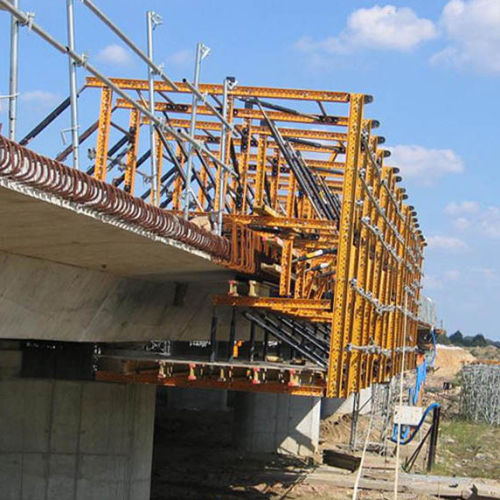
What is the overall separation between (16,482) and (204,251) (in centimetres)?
658

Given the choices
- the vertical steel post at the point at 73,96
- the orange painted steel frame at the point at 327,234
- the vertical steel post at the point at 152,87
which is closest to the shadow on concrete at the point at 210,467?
the orange painted steel frame at the point at 327,234

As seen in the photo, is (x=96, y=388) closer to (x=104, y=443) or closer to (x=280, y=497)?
(x=104, y=443)

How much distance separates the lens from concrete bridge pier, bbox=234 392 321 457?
112ft

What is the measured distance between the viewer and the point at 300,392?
16.4 meters

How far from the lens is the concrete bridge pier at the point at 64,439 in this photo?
59.3 feet

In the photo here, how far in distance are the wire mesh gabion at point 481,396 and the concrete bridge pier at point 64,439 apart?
37.2 m

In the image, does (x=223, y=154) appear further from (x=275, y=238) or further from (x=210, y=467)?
(x=210, y=467)

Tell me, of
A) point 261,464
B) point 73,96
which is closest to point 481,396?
point 261,464

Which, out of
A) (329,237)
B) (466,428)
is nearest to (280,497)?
(329,237)

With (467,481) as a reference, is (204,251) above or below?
above

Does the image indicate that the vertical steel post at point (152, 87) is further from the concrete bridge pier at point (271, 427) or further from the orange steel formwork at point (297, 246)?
the concrete bridge pier at point (271, 427)

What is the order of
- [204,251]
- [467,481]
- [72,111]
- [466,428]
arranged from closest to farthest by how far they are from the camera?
[72,111] < [204,251] < [467,481] < [466,428]

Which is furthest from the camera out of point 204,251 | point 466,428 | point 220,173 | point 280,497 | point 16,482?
point 466,428

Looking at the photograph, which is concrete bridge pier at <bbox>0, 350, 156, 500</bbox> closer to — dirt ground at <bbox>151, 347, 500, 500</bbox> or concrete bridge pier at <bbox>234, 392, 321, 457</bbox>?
dirt ground at <bbox>151, 347, 500, 500</bbox>
